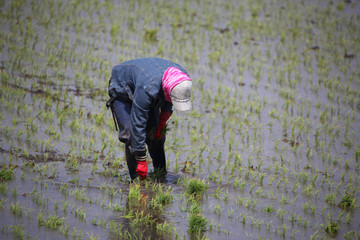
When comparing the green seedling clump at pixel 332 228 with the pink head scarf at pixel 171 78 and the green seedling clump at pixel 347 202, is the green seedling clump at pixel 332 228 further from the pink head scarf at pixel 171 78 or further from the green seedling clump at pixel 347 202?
the pink head scarf at pixel 171 78

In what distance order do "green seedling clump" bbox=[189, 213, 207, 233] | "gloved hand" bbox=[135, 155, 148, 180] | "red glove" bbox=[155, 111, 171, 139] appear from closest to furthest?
"green seedling clump" bbox=[189, 213, 207, 233] → "gloved hand" bbox=[135, 155, 148, 180] → "red glove" bbox=[155, 111, 171, 139]

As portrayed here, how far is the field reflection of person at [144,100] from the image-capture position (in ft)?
14.0

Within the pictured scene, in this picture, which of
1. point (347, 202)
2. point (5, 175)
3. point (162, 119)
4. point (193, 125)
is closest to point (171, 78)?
point (162, 119)

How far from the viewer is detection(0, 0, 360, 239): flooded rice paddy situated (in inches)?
171

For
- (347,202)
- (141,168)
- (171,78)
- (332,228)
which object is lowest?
(332,228)

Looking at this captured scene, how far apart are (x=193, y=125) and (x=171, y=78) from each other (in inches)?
95.9

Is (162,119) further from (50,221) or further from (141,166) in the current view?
(50,221)

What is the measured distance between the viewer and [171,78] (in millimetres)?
4285

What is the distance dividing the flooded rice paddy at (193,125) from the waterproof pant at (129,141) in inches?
7.2

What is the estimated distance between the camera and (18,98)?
655 cm

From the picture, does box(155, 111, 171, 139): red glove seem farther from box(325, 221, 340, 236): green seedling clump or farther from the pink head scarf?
box(325, 221, 340, 236): green seedling clump

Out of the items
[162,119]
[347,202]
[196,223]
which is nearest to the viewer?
[196,223]

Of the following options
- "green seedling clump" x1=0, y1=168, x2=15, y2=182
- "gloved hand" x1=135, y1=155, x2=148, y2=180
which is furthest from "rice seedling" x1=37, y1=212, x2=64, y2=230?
"gloved hand" x1=135, y1=155, x2=148, y2=180

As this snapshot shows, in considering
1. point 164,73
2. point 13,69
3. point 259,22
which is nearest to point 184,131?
point 164,73
